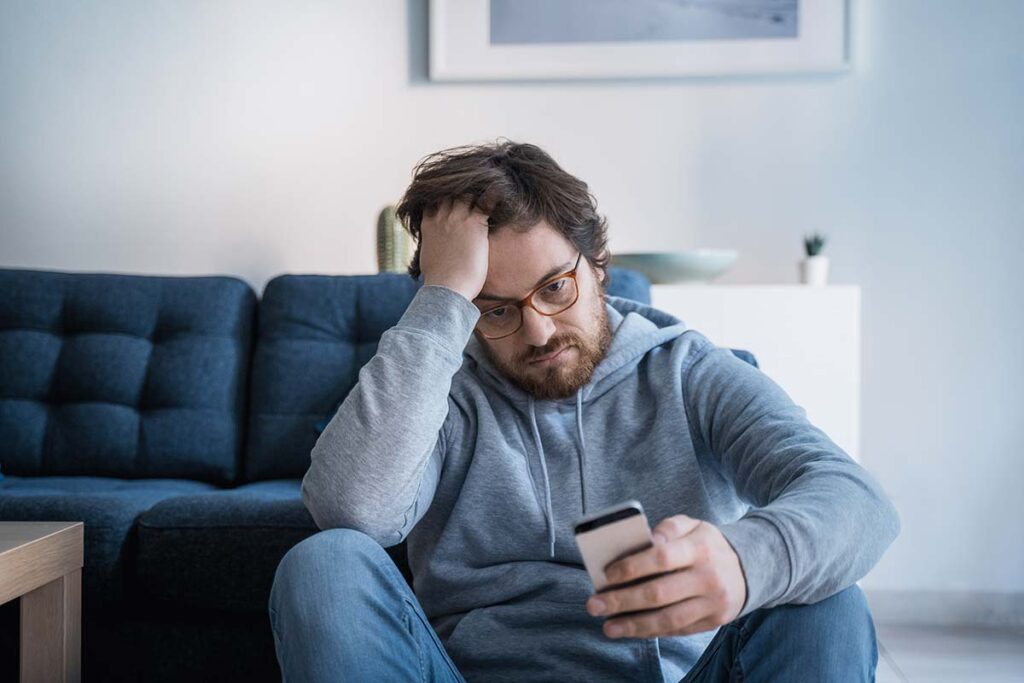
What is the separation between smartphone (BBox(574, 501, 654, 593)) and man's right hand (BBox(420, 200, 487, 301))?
17.8 inches

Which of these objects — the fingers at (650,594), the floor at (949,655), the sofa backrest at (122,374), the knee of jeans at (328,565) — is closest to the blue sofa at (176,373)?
the sofa backrest at (122,374)

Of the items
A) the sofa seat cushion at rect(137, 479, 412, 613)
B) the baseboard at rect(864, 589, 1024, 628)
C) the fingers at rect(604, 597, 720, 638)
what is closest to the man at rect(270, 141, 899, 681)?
the fingers at rect(604, 597, 720, 638)

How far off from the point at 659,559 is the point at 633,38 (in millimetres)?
2068

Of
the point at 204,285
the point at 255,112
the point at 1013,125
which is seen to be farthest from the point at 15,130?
the point at 1013,125

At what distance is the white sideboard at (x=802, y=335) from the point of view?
2180 millimetres

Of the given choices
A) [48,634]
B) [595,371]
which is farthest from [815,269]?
[48,634]

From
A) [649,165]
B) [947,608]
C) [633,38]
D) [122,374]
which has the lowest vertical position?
[947,608]

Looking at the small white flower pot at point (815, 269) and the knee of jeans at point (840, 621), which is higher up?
the small white flower pot at point (815, 269)

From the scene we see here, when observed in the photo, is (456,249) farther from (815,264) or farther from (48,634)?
(815,264)

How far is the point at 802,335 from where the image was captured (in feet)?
7.20

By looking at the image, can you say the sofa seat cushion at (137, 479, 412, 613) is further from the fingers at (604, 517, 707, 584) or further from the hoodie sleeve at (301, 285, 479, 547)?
the fingers at (604, 517, 707, 584)

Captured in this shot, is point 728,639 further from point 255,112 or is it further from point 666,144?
point 255,112

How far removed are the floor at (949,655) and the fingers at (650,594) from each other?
4.74ft

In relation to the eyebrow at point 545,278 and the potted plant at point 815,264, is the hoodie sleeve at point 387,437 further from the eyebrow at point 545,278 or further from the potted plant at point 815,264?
the potted plant at point 815,264
